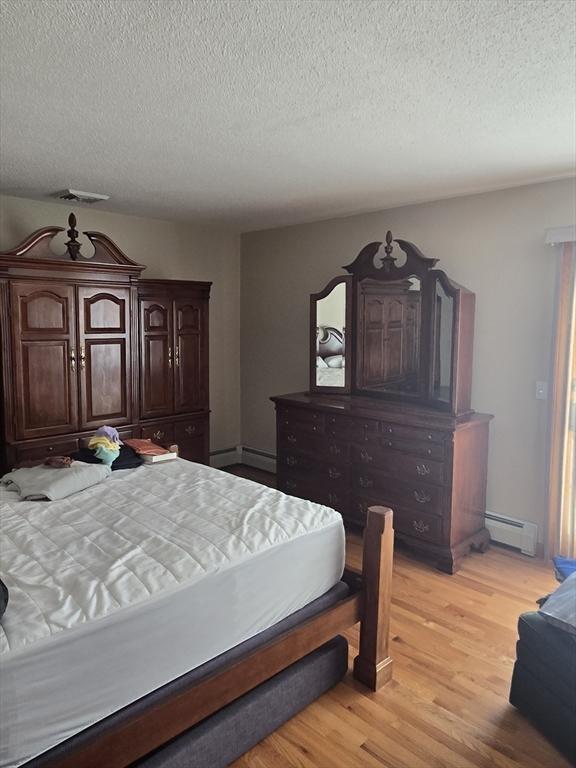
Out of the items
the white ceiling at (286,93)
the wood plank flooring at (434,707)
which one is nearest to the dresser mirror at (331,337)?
the white ceiling at (286,93)

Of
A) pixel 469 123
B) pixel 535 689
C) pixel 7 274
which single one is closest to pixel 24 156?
pixel 7 274

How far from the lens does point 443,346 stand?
3.62 m

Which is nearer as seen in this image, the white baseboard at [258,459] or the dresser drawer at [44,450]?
the dresser drawer at [44,450]

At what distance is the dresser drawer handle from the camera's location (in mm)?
3455

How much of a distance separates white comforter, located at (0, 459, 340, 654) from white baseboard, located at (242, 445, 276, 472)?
8.00 feet

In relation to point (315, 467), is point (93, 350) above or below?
above

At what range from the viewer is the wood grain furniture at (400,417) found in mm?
3412

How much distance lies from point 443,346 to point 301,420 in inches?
46.3

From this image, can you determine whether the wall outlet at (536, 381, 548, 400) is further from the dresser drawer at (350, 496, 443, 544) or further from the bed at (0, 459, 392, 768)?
the bed at (0, 459, 392, 768)

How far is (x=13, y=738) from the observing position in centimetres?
138

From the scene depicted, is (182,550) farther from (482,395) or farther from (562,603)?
(482,395)

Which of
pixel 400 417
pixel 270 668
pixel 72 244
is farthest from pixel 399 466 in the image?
pixel 72 244

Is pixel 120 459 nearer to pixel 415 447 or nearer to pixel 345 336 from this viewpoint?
pixel 415 447

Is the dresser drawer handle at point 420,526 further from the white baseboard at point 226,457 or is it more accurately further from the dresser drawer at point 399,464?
the white baseboard at point 226,457
